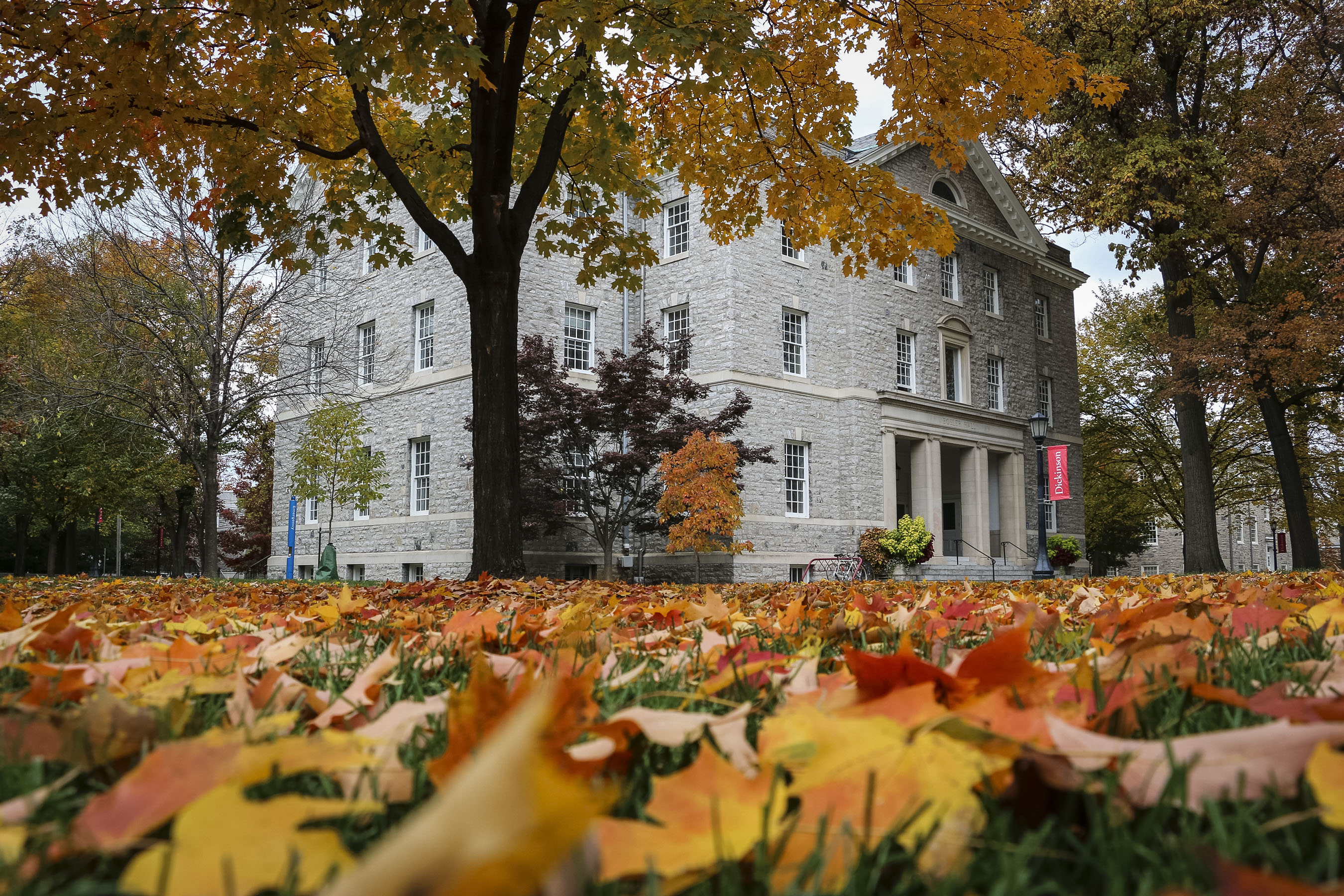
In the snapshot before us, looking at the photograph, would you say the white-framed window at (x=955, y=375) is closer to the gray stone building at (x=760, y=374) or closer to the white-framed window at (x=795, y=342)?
the gray stone building at (x=760, y=374)

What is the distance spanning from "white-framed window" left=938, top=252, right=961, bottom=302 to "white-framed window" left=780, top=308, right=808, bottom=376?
664 cm

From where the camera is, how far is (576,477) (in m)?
20.9

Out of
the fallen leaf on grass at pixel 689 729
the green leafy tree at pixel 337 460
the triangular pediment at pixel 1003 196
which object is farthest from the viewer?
the triangular pediment at pixel 1003 196

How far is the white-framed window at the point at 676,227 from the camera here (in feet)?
80.3

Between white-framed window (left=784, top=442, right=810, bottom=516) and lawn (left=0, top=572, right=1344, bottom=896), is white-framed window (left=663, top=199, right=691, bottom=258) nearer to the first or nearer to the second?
white-framed window (left=784, top=442, right=810, bottom=516)

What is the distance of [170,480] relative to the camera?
29.9 m

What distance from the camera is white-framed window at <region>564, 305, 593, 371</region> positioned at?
939 inches

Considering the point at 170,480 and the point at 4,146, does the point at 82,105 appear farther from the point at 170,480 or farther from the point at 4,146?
the point at 170,480

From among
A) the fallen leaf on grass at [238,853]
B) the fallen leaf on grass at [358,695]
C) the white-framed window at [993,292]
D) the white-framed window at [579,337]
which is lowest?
the fallen leaf on grass at [358,695]

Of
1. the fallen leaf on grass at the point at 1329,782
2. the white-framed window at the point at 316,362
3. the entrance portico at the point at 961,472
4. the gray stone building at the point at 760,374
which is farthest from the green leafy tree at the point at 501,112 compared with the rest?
the entrance portico at the point at 961,472

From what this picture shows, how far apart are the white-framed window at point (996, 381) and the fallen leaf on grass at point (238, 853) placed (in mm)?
31817

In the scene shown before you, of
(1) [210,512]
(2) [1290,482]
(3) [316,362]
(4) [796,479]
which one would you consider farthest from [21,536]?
(2) [1290,482]

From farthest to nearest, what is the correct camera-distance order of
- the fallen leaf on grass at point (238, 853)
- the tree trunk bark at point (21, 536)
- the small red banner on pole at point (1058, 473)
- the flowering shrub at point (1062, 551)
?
the tree trunk bark at point (21, 536) < the flowering shrub at point (1062, 551) < the small red banner on pole at point (1058, 473) < the fallen leaf on grass at point (238, 853)

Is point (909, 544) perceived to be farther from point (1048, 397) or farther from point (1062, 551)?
point (1048, 397)
